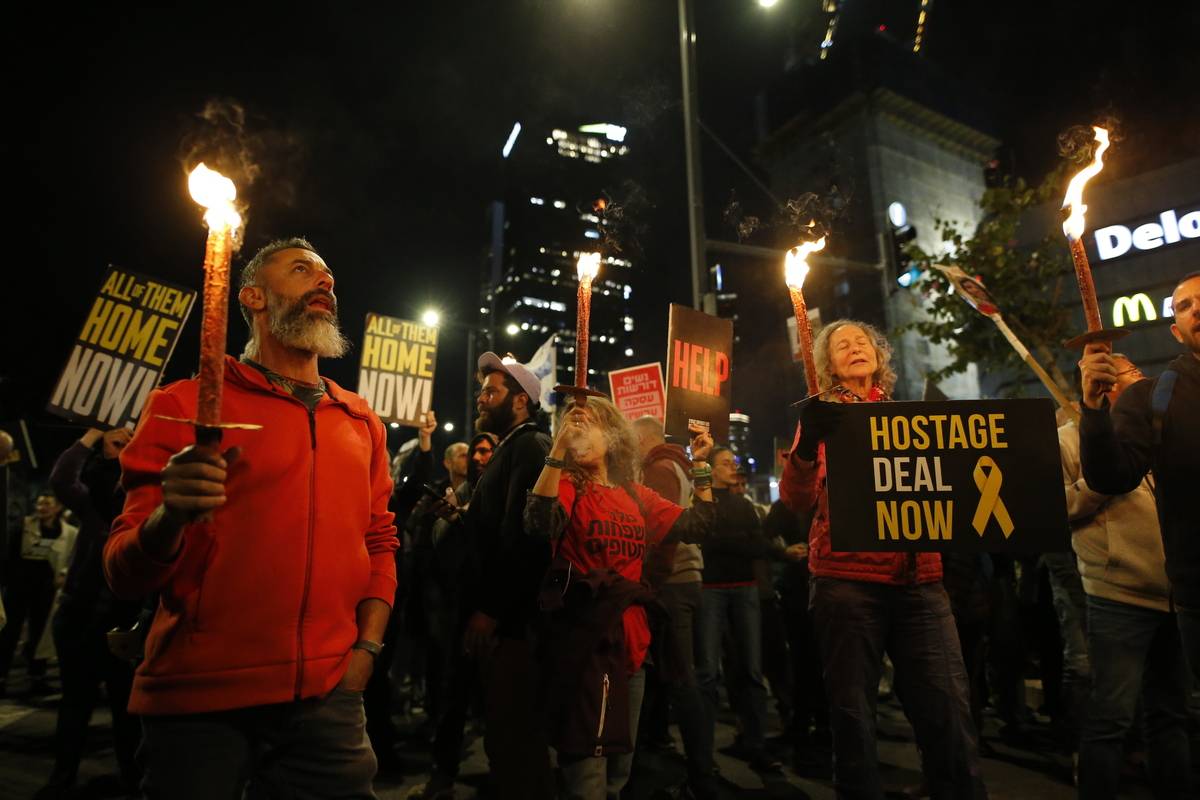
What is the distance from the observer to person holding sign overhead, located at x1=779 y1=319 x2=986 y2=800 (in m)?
3.03

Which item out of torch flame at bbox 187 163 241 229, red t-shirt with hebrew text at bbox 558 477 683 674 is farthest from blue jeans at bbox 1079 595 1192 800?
torch flame at bbox 187 163 241 229

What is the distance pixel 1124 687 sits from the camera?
3445mm

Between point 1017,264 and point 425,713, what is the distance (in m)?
15.9

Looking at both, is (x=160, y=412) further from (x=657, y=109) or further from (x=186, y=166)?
(x=657, y=109)

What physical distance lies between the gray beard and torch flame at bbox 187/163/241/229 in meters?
0.53

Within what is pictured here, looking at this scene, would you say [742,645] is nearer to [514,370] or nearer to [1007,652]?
[1007,652]

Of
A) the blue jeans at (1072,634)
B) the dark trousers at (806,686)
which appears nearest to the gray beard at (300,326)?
the dark trousers at (806,686)

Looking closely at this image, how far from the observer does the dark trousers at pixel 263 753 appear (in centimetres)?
196

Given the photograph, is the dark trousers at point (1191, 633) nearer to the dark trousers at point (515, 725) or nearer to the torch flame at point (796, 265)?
the torch flame at point (796, 265)

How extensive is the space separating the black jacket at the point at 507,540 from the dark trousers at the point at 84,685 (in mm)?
3000

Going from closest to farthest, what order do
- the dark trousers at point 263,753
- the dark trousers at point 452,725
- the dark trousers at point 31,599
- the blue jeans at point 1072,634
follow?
the dark trousers at point 263,753
the dark trousers at point 452,725
the blue jeans at point 1072,634
the dark trousers at point 31,599

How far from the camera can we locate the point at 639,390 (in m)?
9.08

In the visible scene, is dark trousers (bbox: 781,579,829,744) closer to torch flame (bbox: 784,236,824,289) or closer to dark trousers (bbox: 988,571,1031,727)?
dark trousers (bbox: 988,571,1031,727)

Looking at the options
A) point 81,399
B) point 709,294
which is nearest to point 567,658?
point 81,399
